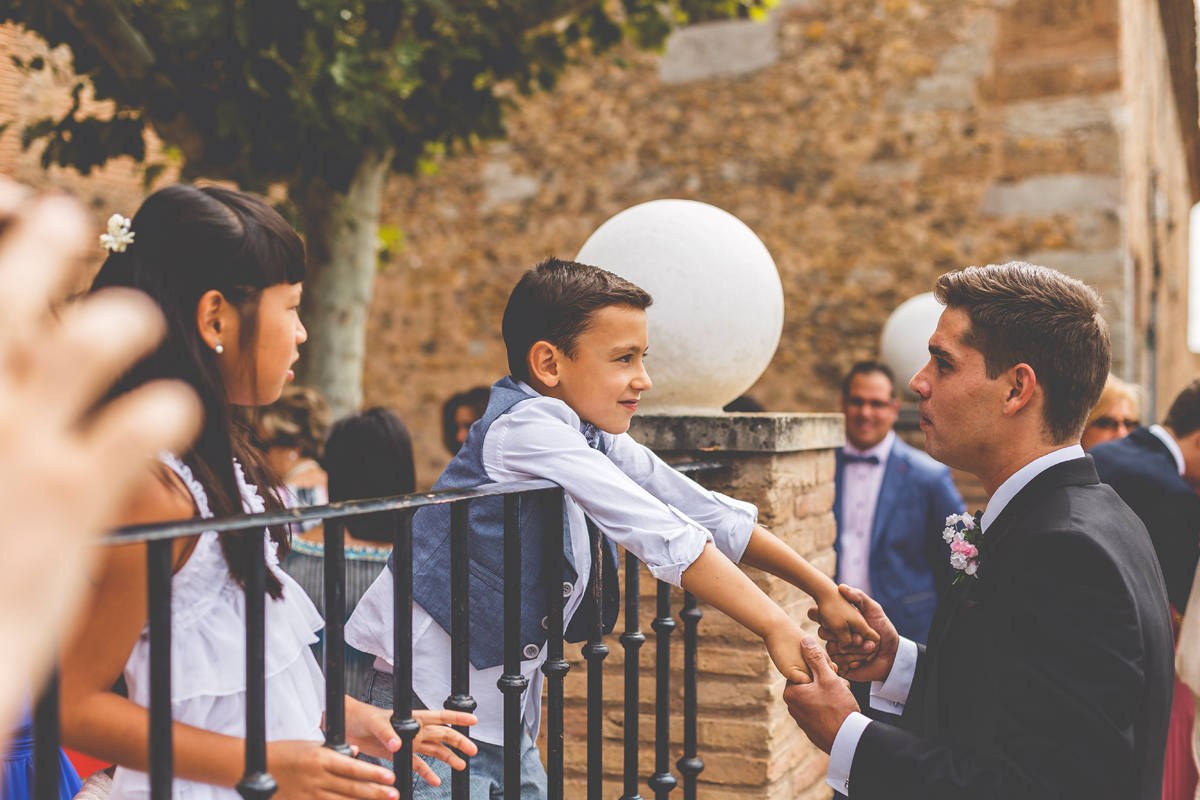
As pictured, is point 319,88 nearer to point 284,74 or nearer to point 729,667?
point 284,74

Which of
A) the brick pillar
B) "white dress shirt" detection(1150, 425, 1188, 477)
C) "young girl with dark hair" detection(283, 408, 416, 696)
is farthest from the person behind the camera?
"white dress shirt" detection(1150, 425, 1188, 477)

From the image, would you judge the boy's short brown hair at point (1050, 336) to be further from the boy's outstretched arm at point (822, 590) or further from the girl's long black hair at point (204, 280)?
the girl's long black hair at point (204, 280)

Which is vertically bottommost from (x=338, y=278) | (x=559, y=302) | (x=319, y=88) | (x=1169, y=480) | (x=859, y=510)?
(x=859, y=510)

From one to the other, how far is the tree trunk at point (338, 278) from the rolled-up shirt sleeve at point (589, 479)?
143 inches

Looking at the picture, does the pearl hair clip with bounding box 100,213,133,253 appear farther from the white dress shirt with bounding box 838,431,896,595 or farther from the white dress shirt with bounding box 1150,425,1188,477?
the white dress shirt with bounding box 838,431,896,595

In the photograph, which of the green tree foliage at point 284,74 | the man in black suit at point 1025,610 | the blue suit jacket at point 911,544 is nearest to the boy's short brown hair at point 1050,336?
the man in black suit at point 1025,610

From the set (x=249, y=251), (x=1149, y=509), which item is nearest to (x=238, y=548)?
(x=249, y=251)

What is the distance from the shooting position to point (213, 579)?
4.56 feet

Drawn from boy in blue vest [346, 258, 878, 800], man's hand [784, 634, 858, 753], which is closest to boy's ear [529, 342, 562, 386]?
boy in blue vest [346, 258, 878, 800]

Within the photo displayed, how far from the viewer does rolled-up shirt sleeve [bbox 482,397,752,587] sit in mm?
1840

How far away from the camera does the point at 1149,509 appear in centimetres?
315

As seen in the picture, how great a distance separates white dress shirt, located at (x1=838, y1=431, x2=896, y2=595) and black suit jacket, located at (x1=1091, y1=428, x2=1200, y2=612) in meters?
1.36

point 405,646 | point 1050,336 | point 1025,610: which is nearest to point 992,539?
point 1025,610

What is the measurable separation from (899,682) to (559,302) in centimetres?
114
